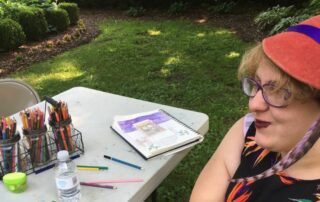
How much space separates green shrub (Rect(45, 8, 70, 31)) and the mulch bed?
17 centimetres

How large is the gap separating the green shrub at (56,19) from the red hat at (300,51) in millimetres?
7681

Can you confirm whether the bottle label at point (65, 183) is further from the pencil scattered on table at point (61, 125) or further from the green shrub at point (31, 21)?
the green shrub at point (31, 21)

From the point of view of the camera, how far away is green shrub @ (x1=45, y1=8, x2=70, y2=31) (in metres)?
8.35

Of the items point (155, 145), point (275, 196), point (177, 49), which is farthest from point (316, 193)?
point (177, 49)

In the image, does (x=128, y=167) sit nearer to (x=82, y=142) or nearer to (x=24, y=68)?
(x=82, y=142)

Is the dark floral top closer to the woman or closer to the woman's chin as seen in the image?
the woman

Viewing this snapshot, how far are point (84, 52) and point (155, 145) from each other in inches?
215

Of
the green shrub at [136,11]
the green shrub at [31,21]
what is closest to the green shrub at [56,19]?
the green shrub at [31,21]

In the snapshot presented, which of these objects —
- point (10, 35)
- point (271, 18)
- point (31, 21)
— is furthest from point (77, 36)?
point (271, 18)

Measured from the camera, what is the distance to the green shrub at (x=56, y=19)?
8.35 meters

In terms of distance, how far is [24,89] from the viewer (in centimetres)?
282

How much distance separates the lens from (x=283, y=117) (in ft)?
4.11

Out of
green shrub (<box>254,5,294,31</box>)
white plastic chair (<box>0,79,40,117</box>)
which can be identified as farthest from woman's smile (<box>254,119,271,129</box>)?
green shrub (<box>254,5,294,31</box>)

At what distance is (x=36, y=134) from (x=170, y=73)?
4042 millimetres
